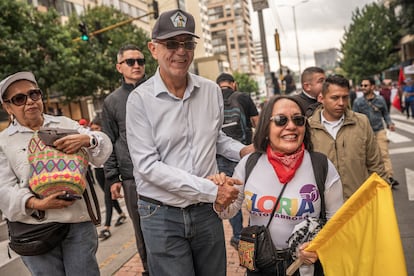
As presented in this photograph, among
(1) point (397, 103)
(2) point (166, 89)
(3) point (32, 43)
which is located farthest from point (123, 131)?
(1) point (397, 103)

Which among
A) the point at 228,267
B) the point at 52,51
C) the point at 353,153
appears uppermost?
the point at 52,51

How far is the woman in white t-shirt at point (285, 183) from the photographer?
2.21 metres

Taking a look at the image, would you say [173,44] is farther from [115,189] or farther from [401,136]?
[401,136]

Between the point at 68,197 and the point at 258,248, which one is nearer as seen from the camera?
the point at 258,248

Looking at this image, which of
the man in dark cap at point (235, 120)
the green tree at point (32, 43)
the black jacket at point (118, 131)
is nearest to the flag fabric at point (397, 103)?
the man in dark cap at point (235, 120)

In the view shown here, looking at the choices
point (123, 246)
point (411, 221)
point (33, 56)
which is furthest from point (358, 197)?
point (33, 56)

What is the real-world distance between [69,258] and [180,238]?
2.84 feet

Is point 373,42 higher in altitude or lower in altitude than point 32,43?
higher

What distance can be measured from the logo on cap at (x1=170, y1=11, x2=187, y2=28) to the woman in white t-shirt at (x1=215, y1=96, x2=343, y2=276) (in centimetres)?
74

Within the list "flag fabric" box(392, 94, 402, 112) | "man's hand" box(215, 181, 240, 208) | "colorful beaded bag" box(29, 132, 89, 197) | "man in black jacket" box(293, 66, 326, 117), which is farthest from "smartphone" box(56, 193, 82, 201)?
"flag fabric" box(392, 94, 402, 112)

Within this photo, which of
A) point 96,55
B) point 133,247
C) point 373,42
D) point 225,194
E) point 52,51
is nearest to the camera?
point 225,194

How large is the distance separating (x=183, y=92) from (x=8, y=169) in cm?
125

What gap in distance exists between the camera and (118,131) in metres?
3.81

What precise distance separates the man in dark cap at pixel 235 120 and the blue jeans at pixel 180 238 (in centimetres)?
242
